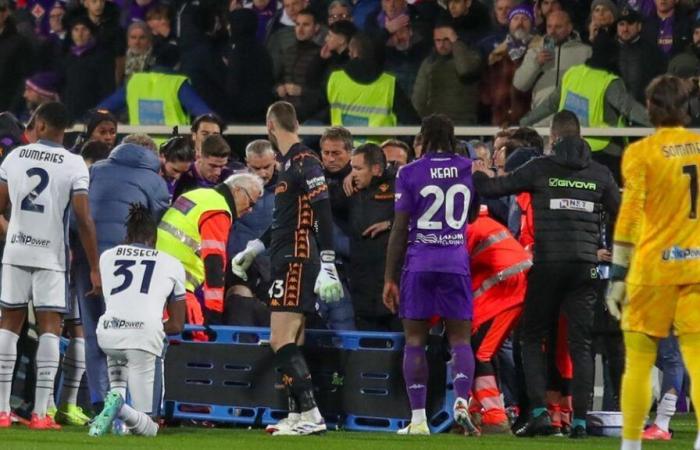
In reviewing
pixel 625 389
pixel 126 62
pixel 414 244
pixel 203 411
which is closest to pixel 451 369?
pixel 414 244

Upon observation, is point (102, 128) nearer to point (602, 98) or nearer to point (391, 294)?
point (391, 294)

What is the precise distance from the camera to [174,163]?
1452 centimetres

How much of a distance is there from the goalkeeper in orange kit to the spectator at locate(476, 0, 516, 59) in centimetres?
786

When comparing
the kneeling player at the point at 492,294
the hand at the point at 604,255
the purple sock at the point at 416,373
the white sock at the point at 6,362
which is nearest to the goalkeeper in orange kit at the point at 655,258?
the purple sock at the point at 416,373

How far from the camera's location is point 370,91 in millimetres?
17328

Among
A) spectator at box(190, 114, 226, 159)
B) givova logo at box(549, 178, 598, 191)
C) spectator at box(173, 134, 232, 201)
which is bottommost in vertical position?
givova logo at box(549, 178, 598, 191)

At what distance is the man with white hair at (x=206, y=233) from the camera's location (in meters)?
13.1

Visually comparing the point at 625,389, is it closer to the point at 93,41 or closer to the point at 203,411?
the point at 203,411

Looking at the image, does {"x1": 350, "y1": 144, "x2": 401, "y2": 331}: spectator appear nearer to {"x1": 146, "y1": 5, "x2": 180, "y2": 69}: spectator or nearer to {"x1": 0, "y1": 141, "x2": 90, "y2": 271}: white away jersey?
{"x1": 0, "y1": 141, "x2": 90, "y2": 271}: white away jersey

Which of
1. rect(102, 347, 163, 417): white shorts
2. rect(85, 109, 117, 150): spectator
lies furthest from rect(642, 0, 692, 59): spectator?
rect(102, 347, 163, 417): white shorts

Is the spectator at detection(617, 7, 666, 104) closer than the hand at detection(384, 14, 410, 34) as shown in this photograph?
Yes

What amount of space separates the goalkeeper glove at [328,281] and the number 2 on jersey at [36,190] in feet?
6.35

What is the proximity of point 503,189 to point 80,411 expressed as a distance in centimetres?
346

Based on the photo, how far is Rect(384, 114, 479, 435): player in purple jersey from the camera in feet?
40.2
